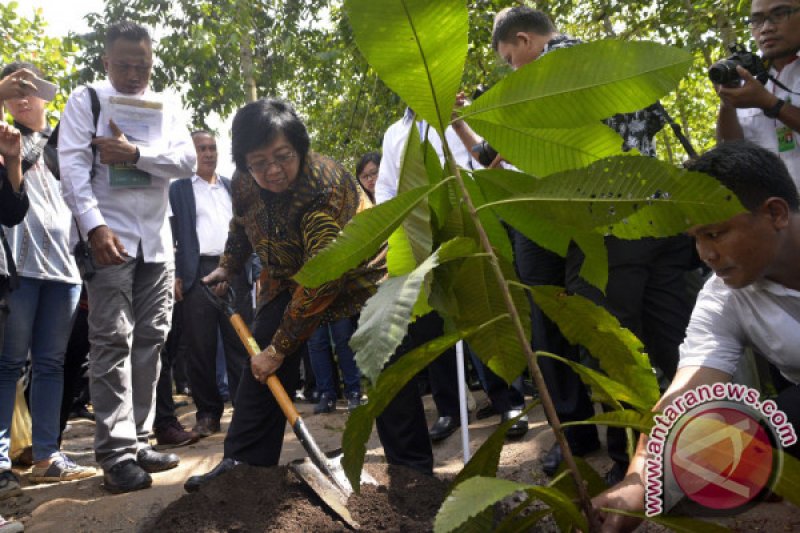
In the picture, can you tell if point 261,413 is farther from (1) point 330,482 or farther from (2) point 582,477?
(2) point 582,477

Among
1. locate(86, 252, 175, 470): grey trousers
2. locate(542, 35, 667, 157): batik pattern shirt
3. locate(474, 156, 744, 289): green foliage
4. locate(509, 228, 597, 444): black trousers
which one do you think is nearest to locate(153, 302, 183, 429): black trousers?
locate(86, 252, 175, 470): grey trousers

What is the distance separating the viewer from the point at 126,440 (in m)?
3.57

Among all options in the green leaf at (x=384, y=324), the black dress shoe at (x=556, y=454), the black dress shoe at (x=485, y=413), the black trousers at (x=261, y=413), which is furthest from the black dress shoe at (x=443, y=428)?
the green leaf at (x=384, y=324)

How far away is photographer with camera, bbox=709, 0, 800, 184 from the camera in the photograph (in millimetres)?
2676

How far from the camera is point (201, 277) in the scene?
539 cm

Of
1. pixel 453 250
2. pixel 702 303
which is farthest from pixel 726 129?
pixel 453 250

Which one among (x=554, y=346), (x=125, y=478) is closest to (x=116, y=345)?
(x=125, y=478)

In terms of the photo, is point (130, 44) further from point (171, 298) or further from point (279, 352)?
point (279, 352)

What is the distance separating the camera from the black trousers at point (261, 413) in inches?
126

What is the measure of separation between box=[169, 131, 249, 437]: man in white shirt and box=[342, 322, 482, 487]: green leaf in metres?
4.20

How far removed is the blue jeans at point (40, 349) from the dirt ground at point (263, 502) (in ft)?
0.93

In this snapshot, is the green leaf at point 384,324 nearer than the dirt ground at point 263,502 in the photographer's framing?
Yes

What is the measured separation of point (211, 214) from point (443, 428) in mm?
2316

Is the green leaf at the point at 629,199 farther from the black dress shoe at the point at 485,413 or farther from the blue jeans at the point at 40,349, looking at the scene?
the black dress shoe at the point at 485,413
